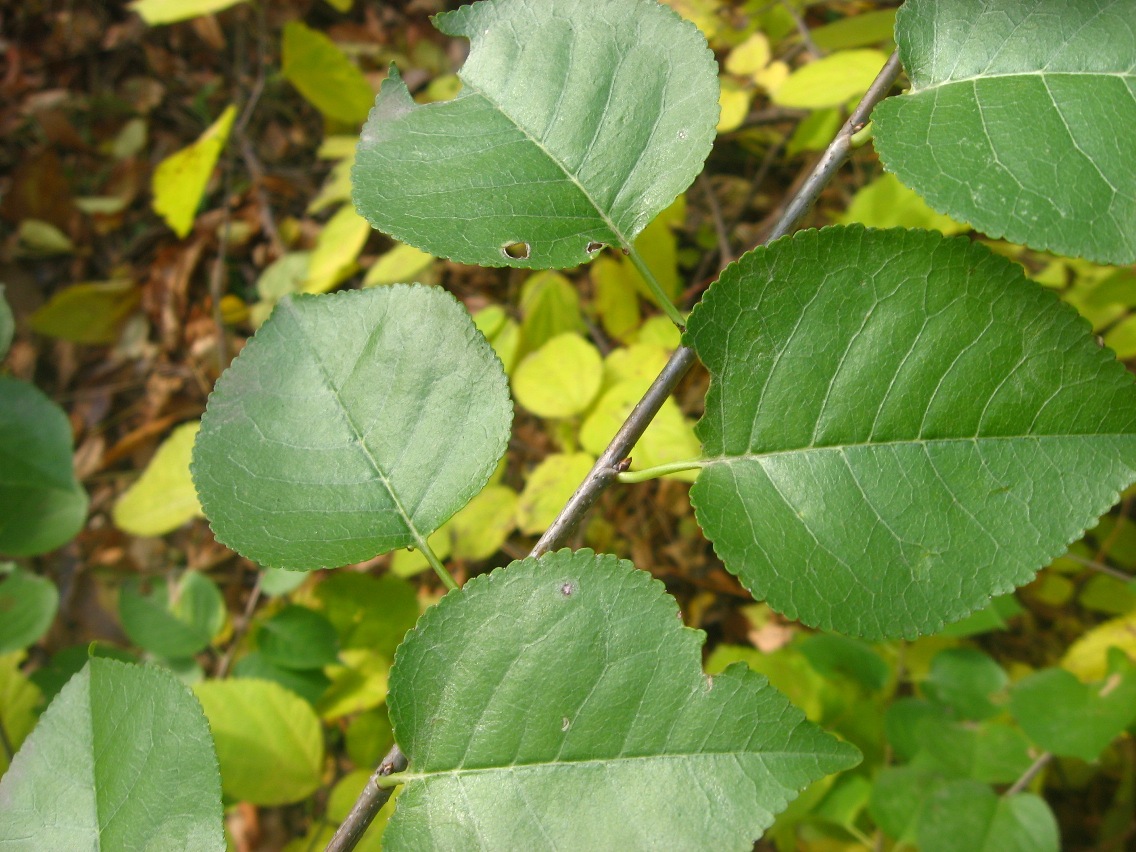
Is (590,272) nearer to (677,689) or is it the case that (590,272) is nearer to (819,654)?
(819,654)

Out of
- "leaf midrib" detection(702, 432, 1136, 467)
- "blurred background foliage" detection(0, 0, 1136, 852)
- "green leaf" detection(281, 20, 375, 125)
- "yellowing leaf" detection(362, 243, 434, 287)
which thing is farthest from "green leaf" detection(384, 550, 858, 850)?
"green leaf" detection(281, 20, 375, 125)

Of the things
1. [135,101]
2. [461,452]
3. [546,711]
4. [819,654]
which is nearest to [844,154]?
[461,452]

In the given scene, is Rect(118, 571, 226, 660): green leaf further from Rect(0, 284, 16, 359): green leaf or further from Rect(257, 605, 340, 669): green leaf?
Rect(0, 284, 16, 359): green leaf

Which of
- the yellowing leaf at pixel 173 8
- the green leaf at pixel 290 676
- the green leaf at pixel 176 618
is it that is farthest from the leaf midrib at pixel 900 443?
the yellowing leaf at pixel 173 8

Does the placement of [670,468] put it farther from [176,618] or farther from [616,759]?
[176,618]

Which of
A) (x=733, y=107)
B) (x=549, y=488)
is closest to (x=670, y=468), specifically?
(x=549, y=488)

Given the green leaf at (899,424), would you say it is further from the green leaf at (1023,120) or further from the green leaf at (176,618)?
the green leaf at (176,618)
